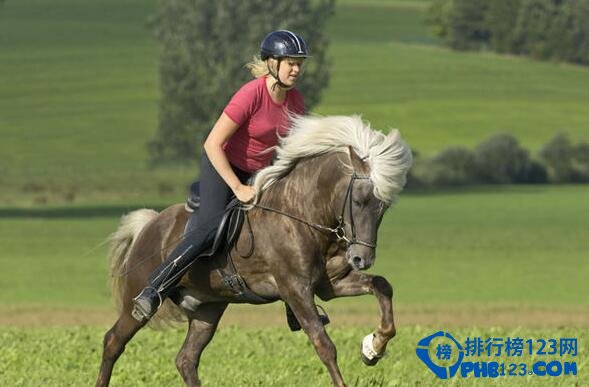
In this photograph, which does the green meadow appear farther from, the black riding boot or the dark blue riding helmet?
the dark blue riding helmet

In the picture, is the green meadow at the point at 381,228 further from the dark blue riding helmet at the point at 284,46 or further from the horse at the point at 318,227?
the dark blue riding helmet at the point at 284,46

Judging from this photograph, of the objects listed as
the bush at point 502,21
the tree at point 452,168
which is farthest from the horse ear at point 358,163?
the bush at point 502,21

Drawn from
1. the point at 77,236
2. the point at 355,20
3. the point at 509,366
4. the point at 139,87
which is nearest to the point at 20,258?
the point at 77,236

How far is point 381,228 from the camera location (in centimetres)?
4959

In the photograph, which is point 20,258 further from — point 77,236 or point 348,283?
point 348,283

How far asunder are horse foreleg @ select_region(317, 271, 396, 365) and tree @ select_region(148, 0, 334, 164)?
73.4 m

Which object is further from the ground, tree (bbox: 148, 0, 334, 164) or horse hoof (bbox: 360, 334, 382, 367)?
horse hoof (bbox: 360, 334, 382, 367)

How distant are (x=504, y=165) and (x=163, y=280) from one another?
218 feet

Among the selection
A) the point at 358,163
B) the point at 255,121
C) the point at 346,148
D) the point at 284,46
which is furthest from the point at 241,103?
the point at 358,163

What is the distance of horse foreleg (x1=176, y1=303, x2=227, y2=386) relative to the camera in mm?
12359

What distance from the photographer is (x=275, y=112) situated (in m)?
11.1

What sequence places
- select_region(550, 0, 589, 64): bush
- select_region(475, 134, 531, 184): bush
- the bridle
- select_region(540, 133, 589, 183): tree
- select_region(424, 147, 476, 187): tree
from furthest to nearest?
select_region(550, 0, 589, 64): bush
select_region(475, 134, 531, 184): bush
select_region(540, 133, 589, 183): tree
select_region(424, 147, 476, 187): tree
the bridle

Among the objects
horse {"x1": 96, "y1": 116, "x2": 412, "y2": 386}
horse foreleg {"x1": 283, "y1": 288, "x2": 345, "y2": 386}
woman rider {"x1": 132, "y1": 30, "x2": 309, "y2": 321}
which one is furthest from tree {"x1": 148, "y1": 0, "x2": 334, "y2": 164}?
horse foreleg {"x1": 283, "y1": 288, "x2": 345, "y2": 386}

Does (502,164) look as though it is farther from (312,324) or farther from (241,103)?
(312,324)
